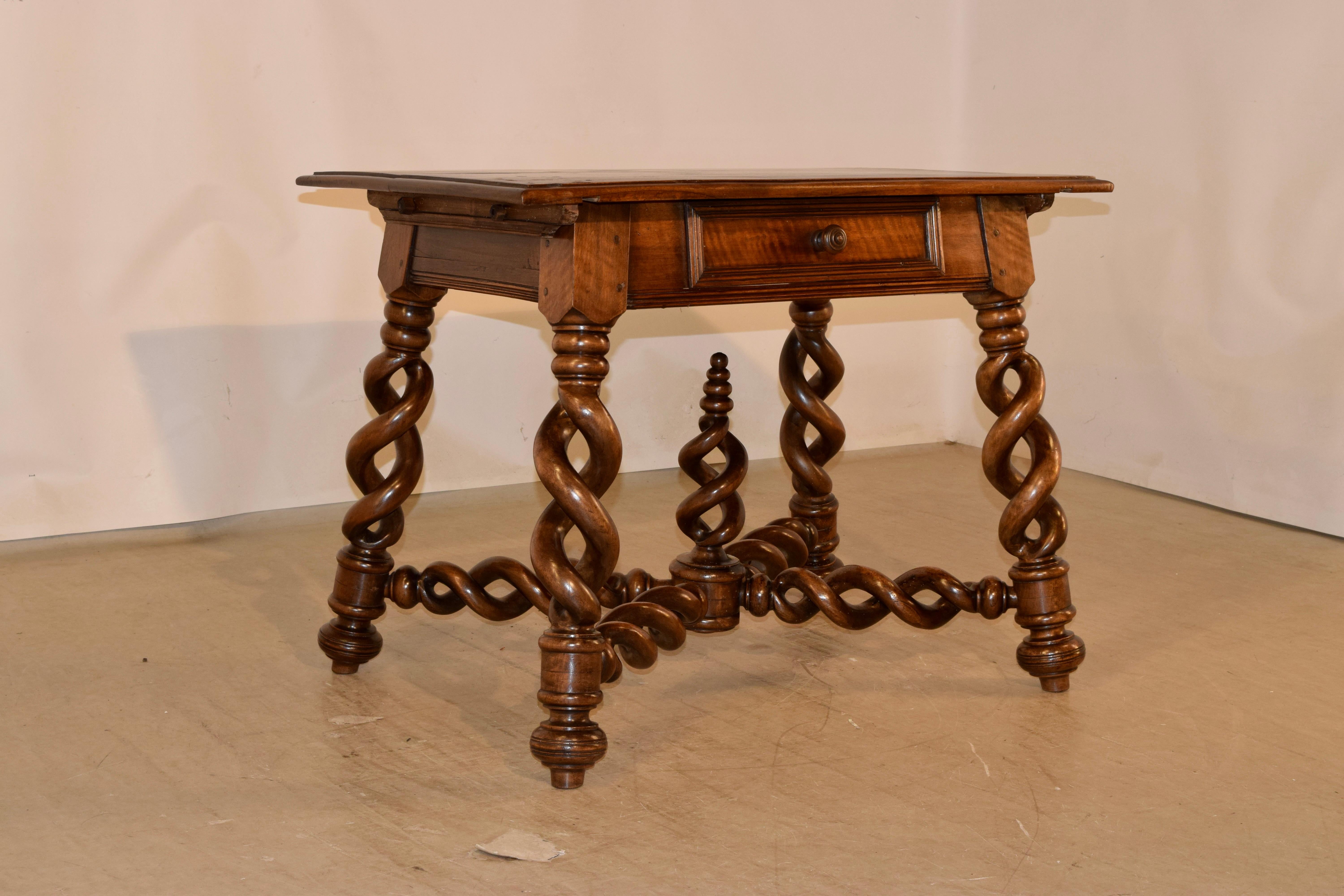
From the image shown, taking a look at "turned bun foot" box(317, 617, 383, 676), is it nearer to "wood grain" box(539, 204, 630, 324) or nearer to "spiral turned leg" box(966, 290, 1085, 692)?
"wood grain" box(539, 204, 630, 324)

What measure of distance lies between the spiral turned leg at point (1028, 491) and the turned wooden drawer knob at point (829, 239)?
308 millimetres

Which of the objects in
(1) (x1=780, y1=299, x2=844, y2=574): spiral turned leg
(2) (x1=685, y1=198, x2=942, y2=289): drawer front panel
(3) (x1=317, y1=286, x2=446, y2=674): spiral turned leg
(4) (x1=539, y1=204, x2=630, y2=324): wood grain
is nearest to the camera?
(4) (x1=539, y1=204, x2=630, y2=324): wood grain

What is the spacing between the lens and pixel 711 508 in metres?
2.28

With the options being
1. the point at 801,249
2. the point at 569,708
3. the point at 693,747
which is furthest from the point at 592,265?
the point at 693,747

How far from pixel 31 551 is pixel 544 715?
1.64m

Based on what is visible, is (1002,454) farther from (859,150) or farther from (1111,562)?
(859,150)

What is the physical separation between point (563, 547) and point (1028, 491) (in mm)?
794

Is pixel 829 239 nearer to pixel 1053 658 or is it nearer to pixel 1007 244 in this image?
pixel 1007 244

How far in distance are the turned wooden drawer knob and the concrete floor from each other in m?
0.73

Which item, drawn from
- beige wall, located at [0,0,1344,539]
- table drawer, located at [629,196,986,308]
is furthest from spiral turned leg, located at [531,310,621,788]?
beige wall, located at [0,0,1344,539]

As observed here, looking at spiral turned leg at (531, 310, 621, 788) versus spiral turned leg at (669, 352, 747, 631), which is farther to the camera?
spiral turned leg at (669, 352, 747, 631)

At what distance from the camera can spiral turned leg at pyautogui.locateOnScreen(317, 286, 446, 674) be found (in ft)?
7.04

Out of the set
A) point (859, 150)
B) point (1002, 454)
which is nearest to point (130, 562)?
point (1002, 454)

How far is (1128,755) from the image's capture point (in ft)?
6.25
